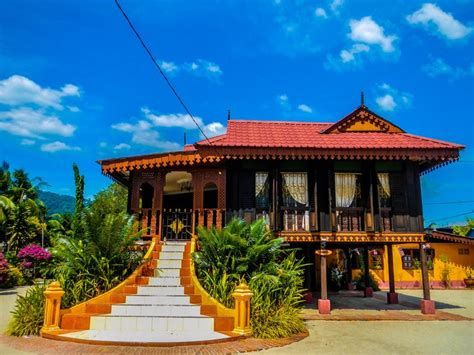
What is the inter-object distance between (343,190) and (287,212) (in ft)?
6.27

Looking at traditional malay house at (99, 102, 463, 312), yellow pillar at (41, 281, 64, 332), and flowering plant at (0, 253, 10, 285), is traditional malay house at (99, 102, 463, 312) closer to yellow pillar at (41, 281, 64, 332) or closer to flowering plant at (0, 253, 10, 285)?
yellow pillar at (41, 281, 64, 332)

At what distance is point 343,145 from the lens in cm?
1141

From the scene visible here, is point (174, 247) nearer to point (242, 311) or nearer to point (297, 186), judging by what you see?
point (242, 311)

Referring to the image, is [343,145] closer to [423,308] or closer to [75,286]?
[423,308]

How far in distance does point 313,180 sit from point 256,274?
4.33 metres

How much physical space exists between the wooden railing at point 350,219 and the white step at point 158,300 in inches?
214

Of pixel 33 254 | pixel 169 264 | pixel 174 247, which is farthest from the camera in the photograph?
pixel 33 254

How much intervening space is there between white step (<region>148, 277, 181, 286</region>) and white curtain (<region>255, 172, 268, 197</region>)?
3995 millimetres

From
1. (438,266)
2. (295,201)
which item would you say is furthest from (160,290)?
(438,266)

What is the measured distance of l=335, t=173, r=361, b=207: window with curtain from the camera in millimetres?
12023

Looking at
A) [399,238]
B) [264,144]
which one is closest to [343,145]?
[264,144]

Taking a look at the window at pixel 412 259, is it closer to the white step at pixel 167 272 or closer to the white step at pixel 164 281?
the white step at pixel 167 272

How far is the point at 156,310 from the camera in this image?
26.9 feet

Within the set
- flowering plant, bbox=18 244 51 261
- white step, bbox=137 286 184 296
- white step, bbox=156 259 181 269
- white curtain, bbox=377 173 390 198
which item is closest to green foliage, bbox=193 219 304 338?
white step, bbox=137 286 184 296
